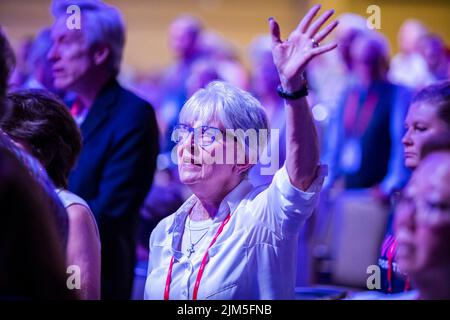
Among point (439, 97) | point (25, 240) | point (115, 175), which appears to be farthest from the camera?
point (115, 175)

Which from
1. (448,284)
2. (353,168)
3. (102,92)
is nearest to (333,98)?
(353,168)

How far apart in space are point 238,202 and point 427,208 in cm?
63

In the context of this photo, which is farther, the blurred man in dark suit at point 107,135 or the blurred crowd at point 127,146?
the blurred man in dark suit at point 107,135

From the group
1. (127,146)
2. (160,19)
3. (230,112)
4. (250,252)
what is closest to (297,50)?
(230,112)

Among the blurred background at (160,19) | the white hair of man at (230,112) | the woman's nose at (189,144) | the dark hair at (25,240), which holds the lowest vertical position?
the dark hair at (25,240)

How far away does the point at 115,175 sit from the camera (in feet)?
9.29

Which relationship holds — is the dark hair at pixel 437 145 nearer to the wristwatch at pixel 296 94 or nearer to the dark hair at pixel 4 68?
the wristwatch at pixel 296 94

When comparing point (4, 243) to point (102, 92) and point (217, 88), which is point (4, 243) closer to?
point (217, 88)

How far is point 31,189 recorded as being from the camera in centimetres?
151

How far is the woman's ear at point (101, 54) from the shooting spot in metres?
2.92

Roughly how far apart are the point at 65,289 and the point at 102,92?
1451 mm

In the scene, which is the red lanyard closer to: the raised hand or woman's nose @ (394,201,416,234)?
the raised hand

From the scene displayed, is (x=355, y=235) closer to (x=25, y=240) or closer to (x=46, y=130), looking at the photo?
(x=46, y=130)

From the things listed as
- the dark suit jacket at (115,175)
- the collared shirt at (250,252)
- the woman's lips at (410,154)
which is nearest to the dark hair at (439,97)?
the woman's lips at (410,154)
